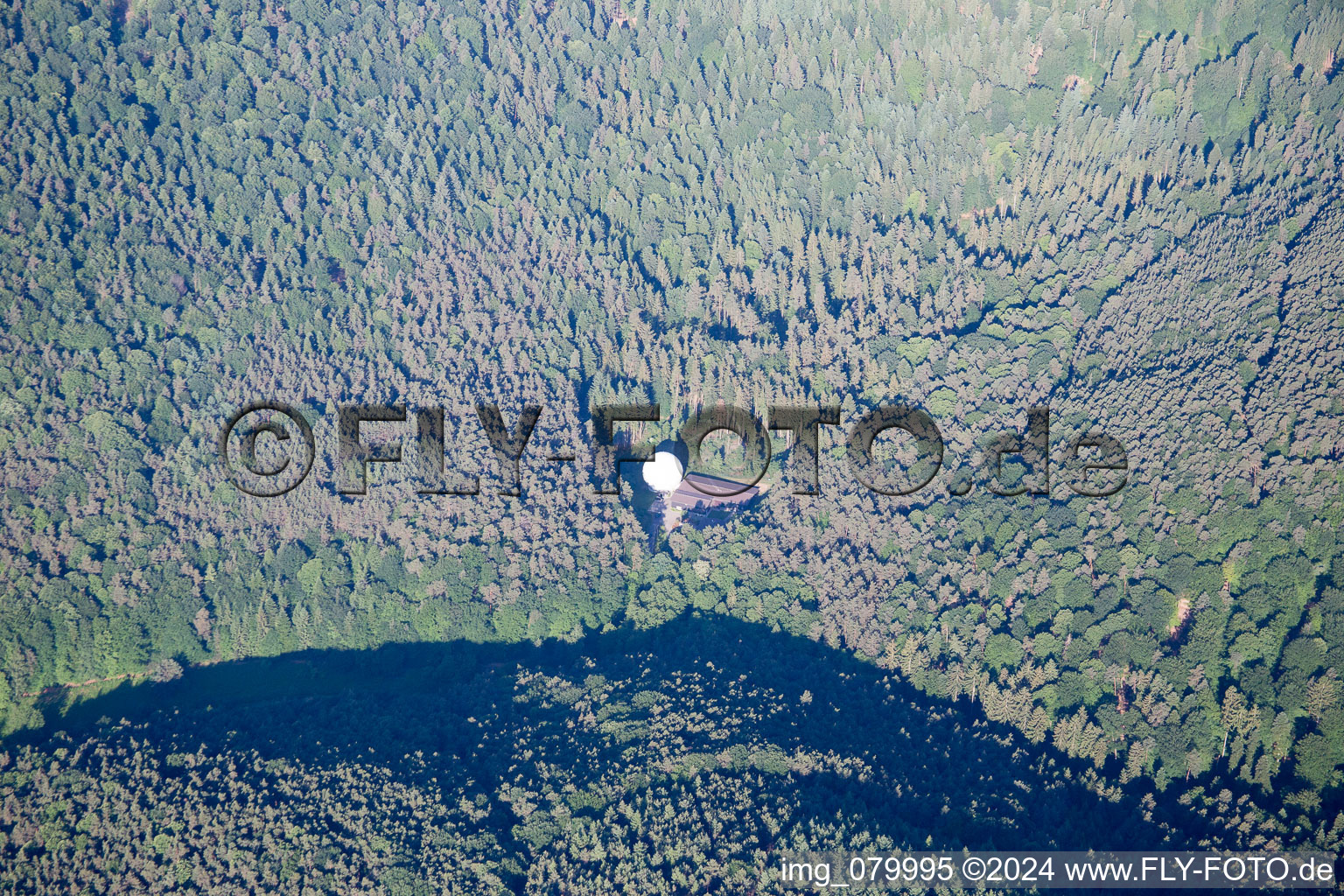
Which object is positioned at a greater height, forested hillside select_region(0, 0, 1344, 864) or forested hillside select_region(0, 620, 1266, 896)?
forested hillside select_region(0, 0, 1344, 864)

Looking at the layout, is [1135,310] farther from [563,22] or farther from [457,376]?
[563,22]

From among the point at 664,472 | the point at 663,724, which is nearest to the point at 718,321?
the point at 664,472

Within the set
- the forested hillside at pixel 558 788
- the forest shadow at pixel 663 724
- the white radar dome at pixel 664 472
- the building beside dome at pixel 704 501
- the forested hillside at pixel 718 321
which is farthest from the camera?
the white radar dome at pixel 664 472

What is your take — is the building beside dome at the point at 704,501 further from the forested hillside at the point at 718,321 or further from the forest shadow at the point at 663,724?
the forest shadow at the point at 663,724

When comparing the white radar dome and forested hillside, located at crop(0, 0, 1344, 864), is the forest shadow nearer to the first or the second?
forested hillside, located at crop(0, 0, 1344, 864)

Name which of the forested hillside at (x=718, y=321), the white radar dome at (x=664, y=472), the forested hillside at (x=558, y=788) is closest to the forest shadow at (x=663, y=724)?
the forested hillside at (x=558, y=788)

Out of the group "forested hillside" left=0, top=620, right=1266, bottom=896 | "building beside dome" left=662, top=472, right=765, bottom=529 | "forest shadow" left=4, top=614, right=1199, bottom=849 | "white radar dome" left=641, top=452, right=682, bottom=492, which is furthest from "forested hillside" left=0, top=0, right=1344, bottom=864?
"forested hillside" left=0, top=620, right=1266, bottom=896
